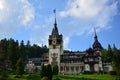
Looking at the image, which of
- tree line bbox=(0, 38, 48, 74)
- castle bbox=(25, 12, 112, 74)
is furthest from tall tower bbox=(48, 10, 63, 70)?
tree line bbox=(0, 38, 48, 74)

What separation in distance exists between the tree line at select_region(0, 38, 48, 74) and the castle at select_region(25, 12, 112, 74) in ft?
46.0

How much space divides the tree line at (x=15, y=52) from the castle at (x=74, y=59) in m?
14.0

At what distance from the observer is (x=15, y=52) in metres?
98.4

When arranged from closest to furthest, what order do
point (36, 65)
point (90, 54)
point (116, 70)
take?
point (116, 70)
point (90, 54)
point (36, 65)

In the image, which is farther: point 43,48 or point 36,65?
point 43,48

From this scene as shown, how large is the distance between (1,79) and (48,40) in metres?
54.8

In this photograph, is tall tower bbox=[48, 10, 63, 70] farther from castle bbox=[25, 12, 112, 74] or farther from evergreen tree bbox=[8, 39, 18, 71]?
evergreen tree bbox=[8, 39, 18, 71]

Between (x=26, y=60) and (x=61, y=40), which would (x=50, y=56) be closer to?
(x=61, y=40)

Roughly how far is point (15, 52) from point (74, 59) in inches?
991

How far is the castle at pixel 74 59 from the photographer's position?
10500cm

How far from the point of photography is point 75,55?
365ft

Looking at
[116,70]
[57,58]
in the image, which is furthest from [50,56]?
[116,70]

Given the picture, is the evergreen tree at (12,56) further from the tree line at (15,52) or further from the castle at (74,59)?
the castle at (74,59)

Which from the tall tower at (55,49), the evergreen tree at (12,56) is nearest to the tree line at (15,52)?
the evergreen tree at (12,56)
